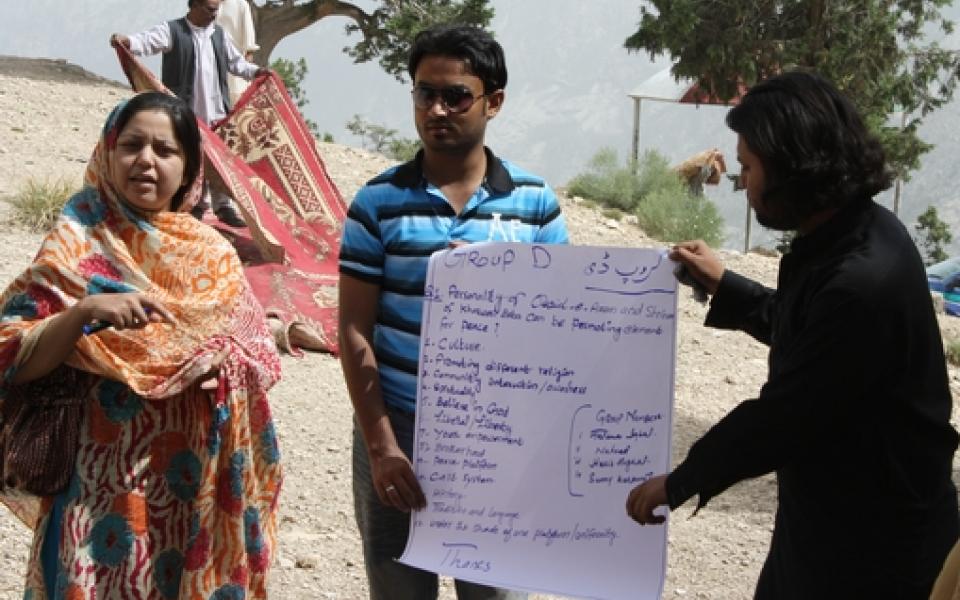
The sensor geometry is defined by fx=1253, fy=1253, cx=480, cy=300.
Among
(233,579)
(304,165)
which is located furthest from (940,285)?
(233,579)

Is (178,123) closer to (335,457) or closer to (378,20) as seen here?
(335,457)

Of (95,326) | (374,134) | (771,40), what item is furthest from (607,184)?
(374,134)

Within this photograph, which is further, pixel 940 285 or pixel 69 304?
pixel 940 285

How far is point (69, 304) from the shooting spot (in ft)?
9.26

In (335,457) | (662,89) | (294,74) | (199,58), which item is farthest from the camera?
(294,74)

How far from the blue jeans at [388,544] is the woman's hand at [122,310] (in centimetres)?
52

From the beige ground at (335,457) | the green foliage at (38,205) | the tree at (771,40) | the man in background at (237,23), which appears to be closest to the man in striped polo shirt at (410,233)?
the beige ground at (335,457)

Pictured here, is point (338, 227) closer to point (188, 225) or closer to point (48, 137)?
point (48, 137)

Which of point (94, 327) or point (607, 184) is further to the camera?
point (607, 184)

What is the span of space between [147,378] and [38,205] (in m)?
7.40

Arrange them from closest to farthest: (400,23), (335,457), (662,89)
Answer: (335,457), (400,23), (662,89)

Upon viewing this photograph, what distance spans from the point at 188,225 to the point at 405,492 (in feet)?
2.96

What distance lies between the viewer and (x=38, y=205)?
381 inches

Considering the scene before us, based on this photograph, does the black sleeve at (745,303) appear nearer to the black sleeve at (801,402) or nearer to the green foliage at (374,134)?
the black sleeve at (801,402)
